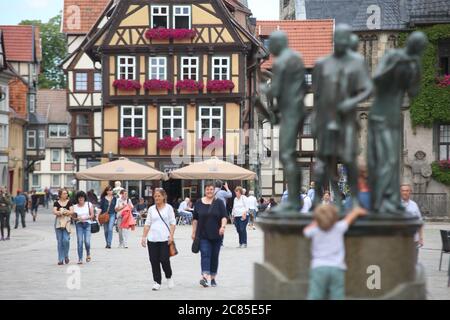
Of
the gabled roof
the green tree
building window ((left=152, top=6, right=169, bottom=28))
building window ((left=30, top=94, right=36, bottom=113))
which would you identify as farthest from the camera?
the gabled roof

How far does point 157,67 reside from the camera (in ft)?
165

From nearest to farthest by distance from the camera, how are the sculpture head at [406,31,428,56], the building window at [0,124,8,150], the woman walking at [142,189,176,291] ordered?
the sculpture head at [406,31,428,56]
the woman walking at [142,189,176,291]
the building window at [0,124,8,150]

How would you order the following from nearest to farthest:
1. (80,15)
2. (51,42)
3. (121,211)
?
(121,211)
(80,15)
(51,42)

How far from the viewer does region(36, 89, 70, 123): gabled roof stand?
99.8 metres

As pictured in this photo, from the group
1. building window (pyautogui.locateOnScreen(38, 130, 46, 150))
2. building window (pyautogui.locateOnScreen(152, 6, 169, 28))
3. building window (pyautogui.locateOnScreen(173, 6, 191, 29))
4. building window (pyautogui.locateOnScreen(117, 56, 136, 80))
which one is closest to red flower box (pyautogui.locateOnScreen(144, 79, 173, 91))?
building window (pyautogui.locateOnScreen(117, 56, 136, 80))

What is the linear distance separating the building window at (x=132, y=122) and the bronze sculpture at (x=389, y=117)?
38241 mm

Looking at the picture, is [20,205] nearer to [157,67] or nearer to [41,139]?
[157,67]

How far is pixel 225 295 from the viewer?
16.3 metres

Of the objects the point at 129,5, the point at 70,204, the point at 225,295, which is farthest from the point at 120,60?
the point at 225,295

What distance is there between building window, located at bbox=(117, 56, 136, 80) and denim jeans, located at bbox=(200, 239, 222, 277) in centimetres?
3249

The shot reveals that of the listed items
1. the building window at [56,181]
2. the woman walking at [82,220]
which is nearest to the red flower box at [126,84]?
the woman walking at [82,220]

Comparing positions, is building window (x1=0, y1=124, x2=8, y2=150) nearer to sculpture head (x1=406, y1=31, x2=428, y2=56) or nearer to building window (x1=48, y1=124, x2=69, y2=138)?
building window (x1=48, y1=124, x2=69, y2=138)

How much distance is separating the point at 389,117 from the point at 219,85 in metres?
37.2

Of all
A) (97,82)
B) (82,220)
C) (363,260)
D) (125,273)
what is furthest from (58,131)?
(363,260)
